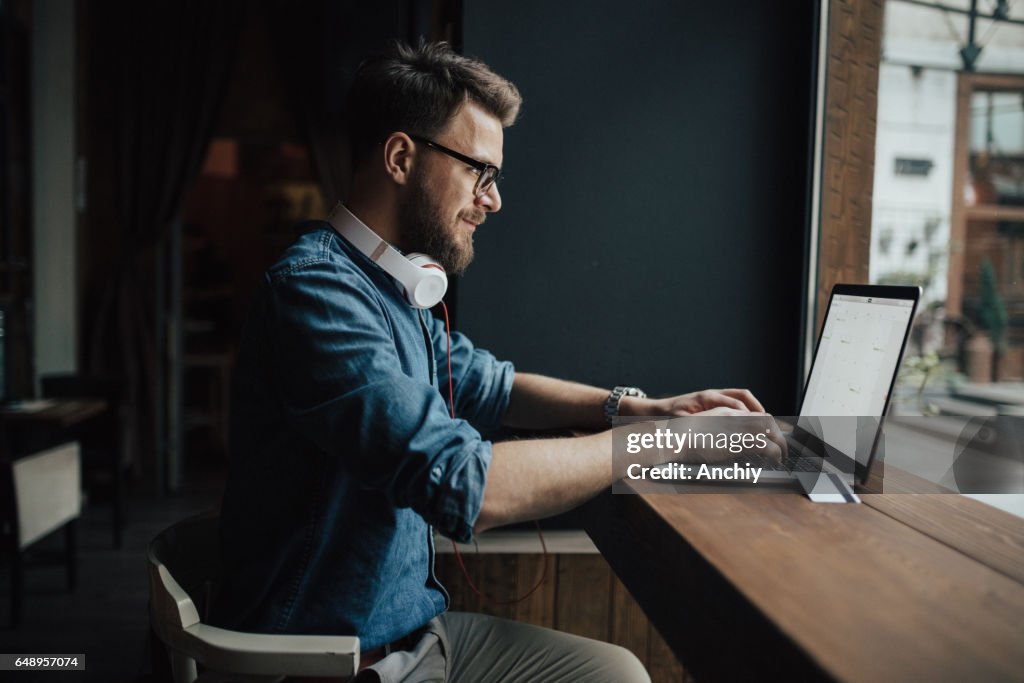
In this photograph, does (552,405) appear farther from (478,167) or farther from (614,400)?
(478,167)

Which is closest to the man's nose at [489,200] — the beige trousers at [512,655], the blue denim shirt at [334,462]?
the blue denim shirt at [334,462]

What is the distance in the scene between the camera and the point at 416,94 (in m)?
1.31

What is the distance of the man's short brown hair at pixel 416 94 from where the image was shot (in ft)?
4.29

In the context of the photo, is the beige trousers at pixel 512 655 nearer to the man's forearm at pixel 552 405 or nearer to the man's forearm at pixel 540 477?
the man's forearm at pixel 540 477

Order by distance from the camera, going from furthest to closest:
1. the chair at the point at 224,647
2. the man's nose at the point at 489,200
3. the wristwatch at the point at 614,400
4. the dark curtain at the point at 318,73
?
1. the dark curtain at the point at 318,73
2. the wristwatch at the point at 614,400
3. the man's nose at the point at 489,200
4. the chair at the point at 224,647

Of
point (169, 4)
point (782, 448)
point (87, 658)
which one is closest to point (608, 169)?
point (782, 448)

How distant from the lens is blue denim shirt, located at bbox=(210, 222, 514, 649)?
102 centimetres

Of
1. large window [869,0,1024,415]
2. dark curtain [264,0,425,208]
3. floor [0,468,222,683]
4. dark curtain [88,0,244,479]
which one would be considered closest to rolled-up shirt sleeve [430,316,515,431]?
large window [869,0,1024,415]

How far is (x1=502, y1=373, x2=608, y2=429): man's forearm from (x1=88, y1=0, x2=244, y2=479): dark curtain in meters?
3.81

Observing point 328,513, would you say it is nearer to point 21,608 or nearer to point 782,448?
point 782,448

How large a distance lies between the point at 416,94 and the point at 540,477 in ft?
2.20

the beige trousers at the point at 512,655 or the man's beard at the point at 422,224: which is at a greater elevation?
the man's beard at the point at 422,224

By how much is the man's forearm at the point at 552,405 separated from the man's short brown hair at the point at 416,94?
594 mm

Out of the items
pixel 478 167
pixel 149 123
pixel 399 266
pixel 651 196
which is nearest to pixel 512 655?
pixel 399 266
